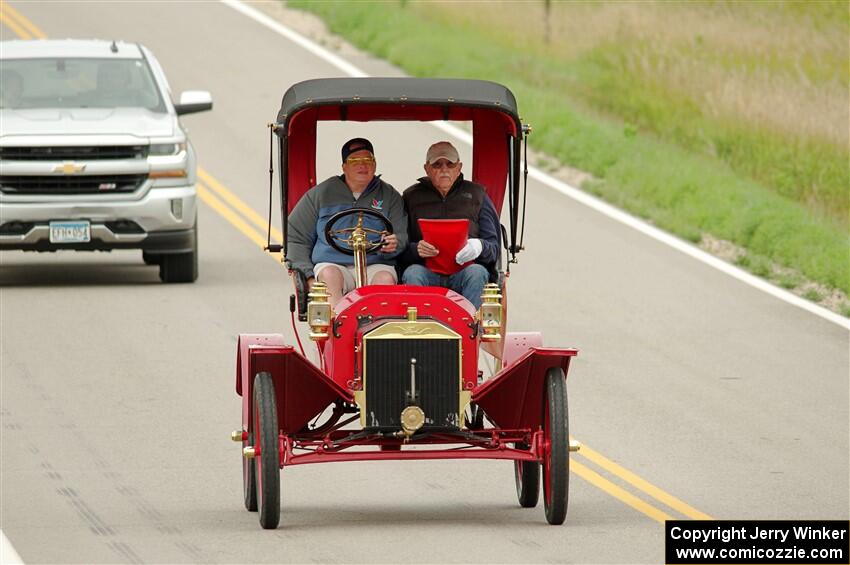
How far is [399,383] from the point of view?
33.9 feet

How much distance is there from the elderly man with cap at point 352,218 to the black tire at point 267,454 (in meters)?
1.39

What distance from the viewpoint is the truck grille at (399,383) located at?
10.3m

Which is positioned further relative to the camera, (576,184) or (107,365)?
(576,184)

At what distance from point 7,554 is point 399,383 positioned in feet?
6.81

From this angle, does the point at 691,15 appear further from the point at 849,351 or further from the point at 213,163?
the point at 849,351

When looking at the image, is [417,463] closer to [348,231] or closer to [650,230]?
[348,231]

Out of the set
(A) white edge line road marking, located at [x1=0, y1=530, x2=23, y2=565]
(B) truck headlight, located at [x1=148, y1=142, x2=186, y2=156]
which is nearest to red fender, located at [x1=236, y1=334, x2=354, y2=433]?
(A) white edge line road marking, located at [x1=0, y1=530, x2=23, y2=565]

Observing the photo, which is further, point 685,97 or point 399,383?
point 685,97

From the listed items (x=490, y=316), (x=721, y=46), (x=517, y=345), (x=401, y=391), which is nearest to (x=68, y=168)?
(x=517, y=345)

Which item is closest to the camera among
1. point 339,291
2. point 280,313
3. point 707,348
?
point 339,291

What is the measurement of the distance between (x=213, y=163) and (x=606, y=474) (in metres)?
14.0

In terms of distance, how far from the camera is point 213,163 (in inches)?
1001

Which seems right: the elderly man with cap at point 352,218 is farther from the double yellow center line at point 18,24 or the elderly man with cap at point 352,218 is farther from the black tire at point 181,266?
the double yellow center line at point 18,24

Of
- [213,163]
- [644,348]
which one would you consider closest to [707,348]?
[644,348]
